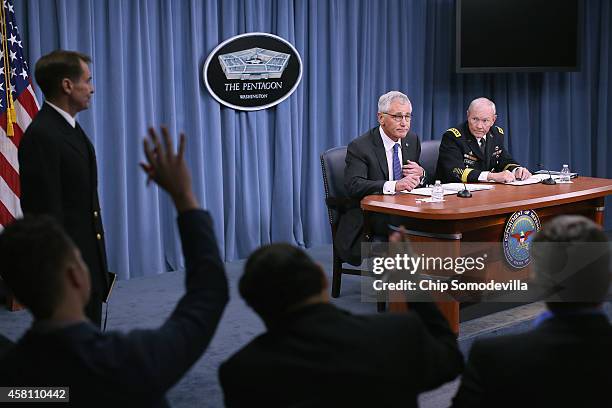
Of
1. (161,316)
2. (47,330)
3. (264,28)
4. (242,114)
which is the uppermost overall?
(264,28)

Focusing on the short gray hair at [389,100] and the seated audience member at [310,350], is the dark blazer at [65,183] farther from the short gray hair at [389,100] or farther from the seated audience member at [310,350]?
the short gray hair at [389,100]

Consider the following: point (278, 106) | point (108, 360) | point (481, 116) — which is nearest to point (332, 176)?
point (481, 116)

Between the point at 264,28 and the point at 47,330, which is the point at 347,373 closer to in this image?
the point at 47,330

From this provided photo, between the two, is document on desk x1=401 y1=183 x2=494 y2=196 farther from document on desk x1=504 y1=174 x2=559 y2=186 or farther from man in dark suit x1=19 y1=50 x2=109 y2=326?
man in dark suit x1=19 y1=50 x2=109 y2=326

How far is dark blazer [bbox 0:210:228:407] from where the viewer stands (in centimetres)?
148

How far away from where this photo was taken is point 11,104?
461cm

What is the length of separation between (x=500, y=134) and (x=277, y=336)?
4206 mm

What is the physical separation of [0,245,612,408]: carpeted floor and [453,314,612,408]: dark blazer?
177cm

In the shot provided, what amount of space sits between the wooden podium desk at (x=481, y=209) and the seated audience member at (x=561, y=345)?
2.24m

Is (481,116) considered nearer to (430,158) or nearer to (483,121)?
(483,121)

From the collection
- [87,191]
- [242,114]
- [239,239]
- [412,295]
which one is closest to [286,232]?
[239,239]

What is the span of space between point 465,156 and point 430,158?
23 cm

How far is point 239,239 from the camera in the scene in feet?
20.0

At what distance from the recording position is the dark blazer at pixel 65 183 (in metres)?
2.77
